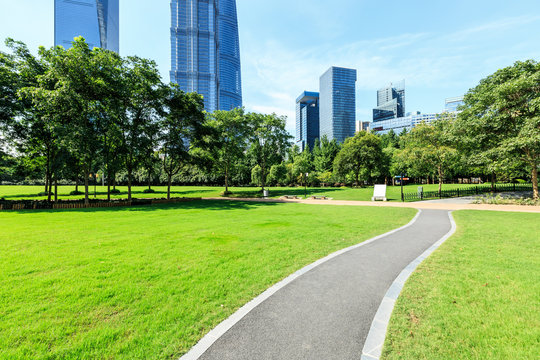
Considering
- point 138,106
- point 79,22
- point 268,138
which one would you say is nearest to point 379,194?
point 268,138

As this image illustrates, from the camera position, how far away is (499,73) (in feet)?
68.6

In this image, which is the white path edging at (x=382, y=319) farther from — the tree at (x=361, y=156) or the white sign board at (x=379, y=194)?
the tree at (x=361, y=156)

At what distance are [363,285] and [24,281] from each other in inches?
275

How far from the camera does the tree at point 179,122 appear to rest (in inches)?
897

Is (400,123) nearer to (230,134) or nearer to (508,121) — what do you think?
(508,121)

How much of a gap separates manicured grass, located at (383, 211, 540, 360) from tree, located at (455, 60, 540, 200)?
59.7 feet

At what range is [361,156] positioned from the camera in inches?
1865

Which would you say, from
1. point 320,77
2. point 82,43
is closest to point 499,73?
point 82,43

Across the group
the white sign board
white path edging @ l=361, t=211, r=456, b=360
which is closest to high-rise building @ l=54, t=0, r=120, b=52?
the white sign board

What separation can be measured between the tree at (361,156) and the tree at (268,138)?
17.1m

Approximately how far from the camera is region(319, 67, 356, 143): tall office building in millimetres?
162500

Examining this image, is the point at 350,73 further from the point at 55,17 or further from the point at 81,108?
the point at 55,17

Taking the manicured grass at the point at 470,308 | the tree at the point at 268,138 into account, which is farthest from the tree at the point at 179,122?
the manicured grass at the point at 470,308

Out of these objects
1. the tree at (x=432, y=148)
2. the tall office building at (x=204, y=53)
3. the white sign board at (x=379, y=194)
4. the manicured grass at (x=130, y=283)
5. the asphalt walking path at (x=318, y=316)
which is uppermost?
the tall office building at (x=204, y=53)
